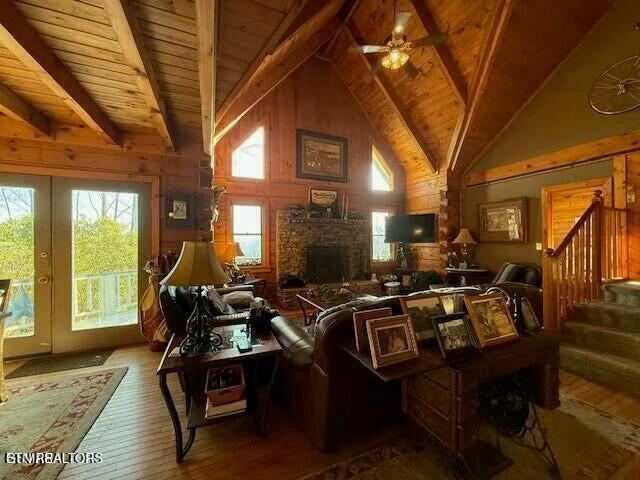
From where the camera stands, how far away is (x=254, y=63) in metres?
2.01

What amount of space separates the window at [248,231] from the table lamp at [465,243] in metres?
4.09

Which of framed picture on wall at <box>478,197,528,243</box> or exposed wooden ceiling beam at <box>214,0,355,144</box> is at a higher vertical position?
exposed wooden ceiling beam at <box>214,0,355,144</box>

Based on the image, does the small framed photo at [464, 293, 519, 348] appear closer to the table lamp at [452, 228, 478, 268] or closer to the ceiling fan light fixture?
the ceiling fan light fixture

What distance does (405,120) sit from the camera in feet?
18.7

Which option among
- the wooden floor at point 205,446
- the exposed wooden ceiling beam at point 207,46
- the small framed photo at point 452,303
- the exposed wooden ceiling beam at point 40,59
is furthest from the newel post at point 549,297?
the exposed wooden ceiling beam at point 40,59

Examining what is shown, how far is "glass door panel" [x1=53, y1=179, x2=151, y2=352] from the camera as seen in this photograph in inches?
124

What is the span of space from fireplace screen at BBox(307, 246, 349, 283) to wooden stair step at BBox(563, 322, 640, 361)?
376 centimetres

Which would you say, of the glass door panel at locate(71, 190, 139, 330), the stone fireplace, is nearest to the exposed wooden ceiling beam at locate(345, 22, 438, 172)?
the stone fireplace

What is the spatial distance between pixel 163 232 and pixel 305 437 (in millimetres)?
3010

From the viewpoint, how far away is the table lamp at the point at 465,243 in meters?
5.41

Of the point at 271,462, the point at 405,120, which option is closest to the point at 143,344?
the point at 271,462

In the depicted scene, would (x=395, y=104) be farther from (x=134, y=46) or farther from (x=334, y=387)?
(x=334, y=387)

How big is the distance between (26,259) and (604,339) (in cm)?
621

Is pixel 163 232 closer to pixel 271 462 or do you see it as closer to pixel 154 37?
pixel 154 37
